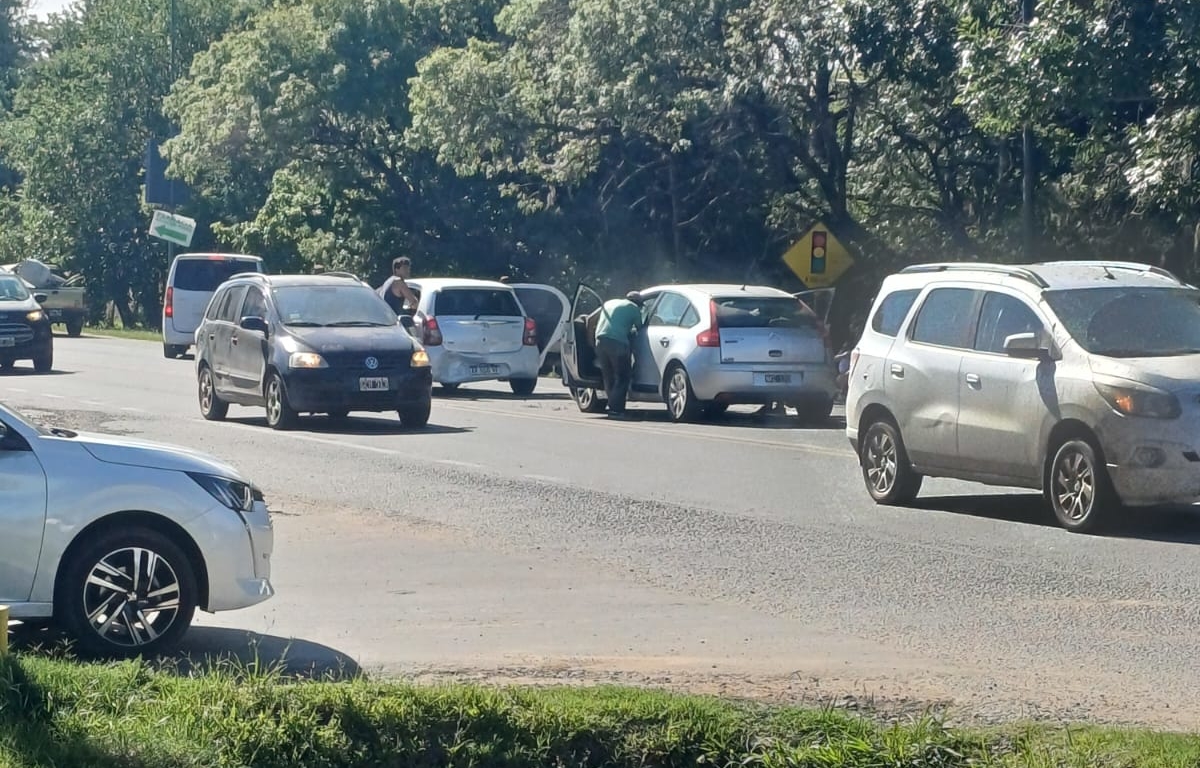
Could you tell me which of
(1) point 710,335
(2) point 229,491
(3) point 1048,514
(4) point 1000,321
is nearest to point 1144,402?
(4) point 1000,321

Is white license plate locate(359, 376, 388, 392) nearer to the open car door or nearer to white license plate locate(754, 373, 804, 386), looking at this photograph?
white license plate locate(754, 373, 804, 386)

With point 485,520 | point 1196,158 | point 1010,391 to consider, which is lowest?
point 485,520

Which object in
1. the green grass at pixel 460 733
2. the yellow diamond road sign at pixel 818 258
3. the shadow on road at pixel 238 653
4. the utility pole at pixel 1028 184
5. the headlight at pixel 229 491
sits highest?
the utility pole at pixel 1028 184

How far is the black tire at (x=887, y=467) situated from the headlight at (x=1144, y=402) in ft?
7.12

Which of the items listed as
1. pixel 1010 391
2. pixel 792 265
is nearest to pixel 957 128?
pixel 792 265

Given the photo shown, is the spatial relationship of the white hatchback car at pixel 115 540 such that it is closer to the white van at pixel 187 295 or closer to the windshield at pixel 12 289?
the windshield at pixel 12 289

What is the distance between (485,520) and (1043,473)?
3800 mm

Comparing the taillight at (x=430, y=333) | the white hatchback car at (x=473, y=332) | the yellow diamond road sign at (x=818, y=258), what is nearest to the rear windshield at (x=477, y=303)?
the white hatchback car at (x=473, y=332)

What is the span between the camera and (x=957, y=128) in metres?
29.9

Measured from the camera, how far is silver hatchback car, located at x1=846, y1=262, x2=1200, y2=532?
37.7 ft

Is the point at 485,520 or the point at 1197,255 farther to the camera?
the point at 1197,255

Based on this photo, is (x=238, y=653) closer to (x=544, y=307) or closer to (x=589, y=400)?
(x=589, y=400)

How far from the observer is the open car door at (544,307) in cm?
2822

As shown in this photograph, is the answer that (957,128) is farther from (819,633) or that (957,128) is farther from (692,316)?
(819,633)
